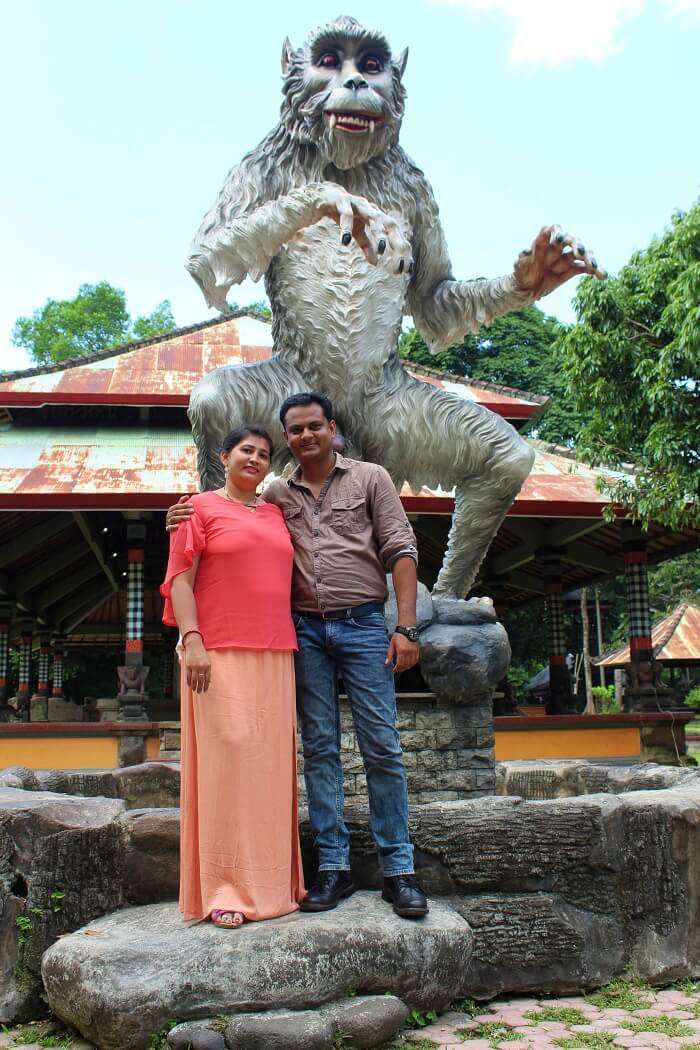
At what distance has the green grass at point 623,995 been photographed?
9.19 ft

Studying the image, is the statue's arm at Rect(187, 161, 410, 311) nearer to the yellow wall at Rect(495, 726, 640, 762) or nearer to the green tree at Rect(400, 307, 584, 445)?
the yellow wall at Rect(495, 726, 640, 762)

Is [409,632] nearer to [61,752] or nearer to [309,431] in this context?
[309,431]

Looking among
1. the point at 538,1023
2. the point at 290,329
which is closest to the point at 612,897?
the point at 538,1023

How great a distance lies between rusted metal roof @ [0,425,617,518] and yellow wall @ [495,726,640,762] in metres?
2.51

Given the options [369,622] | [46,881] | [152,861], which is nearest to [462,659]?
[369,622]

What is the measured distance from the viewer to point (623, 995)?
9.46ft

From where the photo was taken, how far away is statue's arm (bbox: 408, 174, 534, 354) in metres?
4.10

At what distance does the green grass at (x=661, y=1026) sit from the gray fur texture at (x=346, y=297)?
77.2 inches

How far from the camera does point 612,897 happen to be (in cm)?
307

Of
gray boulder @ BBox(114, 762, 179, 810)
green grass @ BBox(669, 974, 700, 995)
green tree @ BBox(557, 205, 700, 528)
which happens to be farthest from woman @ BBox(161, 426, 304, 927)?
green tree @ BBox(557, 205, 700, 528)

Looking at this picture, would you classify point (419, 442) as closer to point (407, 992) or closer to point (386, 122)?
point (386, 122)

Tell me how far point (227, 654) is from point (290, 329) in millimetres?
1714

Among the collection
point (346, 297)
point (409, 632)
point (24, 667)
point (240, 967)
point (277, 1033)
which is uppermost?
point (346, 297)

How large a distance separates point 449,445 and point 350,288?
0.73 meters
